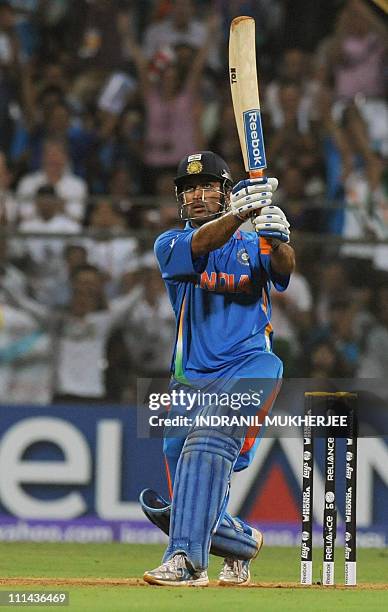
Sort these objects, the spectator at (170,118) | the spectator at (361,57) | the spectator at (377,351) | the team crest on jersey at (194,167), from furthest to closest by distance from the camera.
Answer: the spectator at (361,57)
the spectator at (170,118)
the spectator at (377,351)
the team crest on jersey at (194,167)

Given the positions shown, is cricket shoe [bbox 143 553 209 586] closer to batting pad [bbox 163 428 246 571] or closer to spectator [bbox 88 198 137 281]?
batting pad [bbox 163 428 246 571]

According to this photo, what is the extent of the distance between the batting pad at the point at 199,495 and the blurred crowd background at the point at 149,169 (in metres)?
4.29

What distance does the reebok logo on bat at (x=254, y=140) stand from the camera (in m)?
6.59

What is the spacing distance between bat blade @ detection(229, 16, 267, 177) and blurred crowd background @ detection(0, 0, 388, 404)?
4.24 metres

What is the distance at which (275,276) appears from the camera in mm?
6789

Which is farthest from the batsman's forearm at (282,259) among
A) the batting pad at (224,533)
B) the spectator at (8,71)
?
the spectator at (8,71)

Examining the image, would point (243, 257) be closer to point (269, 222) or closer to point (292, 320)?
point (269, 222)

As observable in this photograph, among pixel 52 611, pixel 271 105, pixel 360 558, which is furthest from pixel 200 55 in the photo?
pixel 52 611

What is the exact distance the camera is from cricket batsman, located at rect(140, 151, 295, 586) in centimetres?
654

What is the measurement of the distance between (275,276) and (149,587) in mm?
1649

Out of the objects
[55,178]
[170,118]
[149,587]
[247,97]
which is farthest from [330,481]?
[170,118]

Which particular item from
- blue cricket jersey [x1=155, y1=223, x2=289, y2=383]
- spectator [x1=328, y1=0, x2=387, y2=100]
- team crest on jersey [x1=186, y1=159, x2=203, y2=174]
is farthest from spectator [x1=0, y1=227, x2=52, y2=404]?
spectator [x1=328, y1=0, x2=387, y2=100]

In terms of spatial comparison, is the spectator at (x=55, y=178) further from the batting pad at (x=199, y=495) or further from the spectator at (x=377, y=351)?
the batting pad at (x=199, y=495)

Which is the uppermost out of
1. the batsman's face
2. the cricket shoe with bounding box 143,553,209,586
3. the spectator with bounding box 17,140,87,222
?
the spectator with bounding box 17,140,87,222
